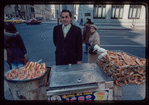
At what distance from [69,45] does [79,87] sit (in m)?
1.21

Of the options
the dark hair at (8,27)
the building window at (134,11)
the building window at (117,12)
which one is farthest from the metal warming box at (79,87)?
the building window at (134,11)

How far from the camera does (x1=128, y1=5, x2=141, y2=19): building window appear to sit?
72.3 feet

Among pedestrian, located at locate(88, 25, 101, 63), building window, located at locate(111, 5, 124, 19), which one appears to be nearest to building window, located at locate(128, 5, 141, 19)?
building window, located at locate(111, 5, 124, 19)

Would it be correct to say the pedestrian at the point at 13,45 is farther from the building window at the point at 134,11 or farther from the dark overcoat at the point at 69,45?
the building window at the point at 134,11

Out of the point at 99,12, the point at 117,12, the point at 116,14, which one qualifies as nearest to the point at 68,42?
the point at 99,12

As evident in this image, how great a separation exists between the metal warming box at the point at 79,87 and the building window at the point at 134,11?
26.4m

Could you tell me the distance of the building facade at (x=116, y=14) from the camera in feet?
72.3

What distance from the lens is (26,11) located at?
48.3 metres

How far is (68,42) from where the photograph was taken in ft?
7.93

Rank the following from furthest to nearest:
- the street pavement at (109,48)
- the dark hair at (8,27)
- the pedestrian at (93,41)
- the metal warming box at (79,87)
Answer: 1. the pedestrian at (93,41)
2. the street pavement at (109,48)
3. the dark hair at (8,27)
4. the metal warming box at (79,87)

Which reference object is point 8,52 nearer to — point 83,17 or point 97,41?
point 97,41

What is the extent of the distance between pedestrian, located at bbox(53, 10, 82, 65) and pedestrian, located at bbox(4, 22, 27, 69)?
131cm

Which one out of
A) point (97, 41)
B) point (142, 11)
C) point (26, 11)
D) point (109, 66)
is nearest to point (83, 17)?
point (142, 11)

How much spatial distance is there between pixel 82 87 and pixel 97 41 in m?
2.27
